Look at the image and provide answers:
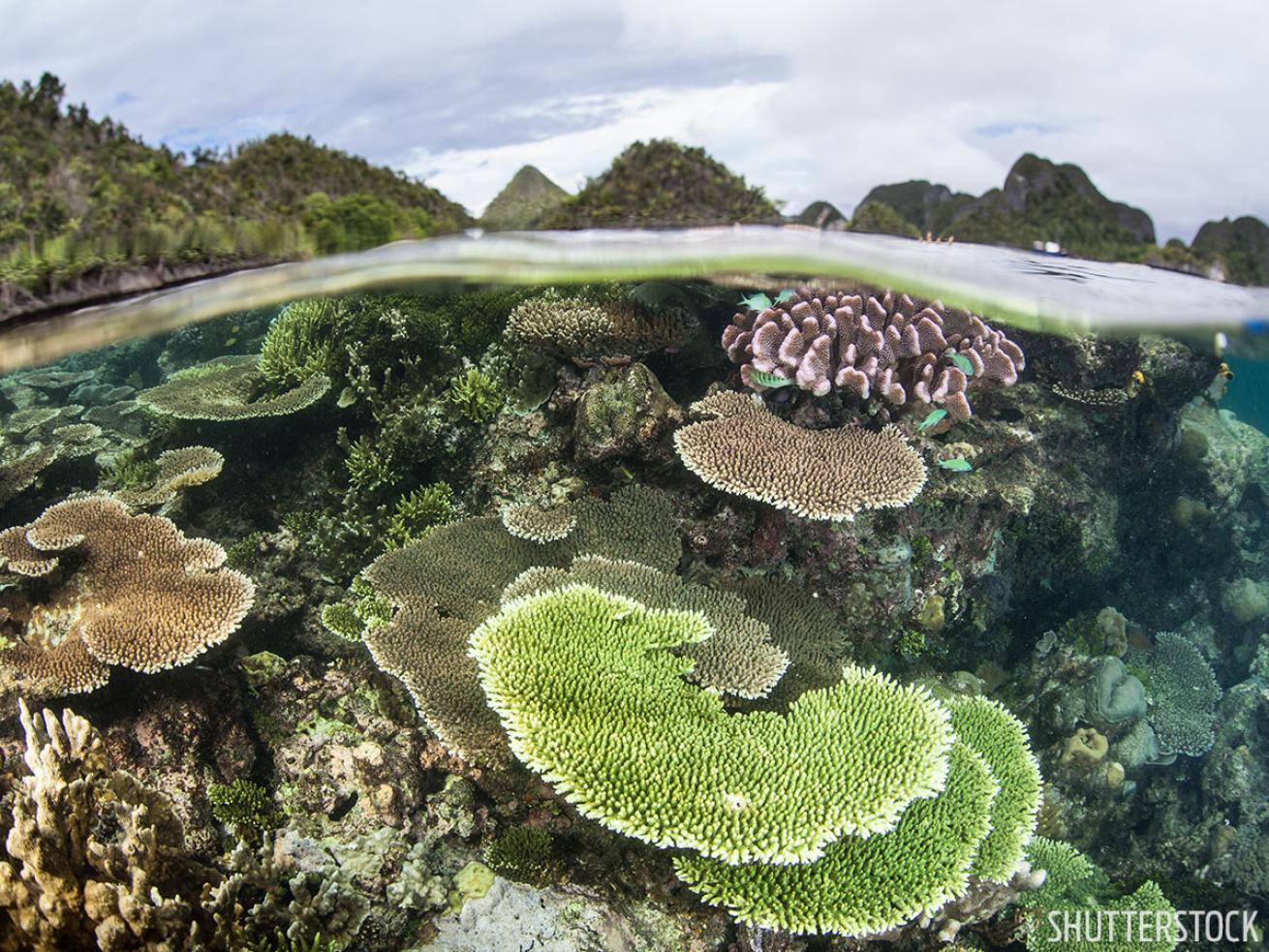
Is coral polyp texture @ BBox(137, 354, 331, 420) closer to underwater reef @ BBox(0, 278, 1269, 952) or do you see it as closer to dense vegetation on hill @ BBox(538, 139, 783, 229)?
underwater reef @ BBox(0, 278, 1269, 952)

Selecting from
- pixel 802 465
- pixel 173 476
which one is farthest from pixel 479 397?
pixel 802 465

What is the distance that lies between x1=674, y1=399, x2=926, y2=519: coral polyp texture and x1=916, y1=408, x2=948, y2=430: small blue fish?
0.43m

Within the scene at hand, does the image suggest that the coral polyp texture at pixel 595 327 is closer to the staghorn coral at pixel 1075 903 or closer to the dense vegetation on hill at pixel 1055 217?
the dense vegetation on hill at pixel 1055 217

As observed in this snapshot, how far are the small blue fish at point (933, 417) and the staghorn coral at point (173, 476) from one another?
6568 mm

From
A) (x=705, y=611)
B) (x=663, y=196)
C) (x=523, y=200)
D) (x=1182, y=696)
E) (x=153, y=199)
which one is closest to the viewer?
(x=705, y=611)

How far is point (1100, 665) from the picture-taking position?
845 cm

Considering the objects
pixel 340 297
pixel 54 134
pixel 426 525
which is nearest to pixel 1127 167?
pixel 426 525

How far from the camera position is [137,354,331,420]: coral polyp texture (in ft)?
23.4

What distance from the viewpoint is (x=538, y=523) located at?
5902mm

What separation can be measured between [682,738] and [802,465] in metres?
Answer: 2.51

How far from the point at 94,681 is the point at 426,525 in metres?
2.62

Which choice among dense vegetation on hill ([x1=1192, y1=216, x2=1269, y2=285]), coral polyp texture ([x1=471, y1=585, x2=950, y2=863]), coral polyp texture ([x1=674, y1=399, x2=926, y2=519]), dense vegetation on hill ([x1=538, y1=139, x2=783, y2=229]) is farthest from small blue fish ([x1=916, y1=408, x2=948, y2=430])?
coral polyp texture ([x1=471, y1=585, x2=950, y2=863])

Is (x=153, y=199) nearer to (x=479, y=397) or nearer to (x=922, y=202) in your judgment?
(x=479, y=397)

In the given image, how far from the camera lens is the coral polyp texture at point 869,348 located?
6305 millimetres
